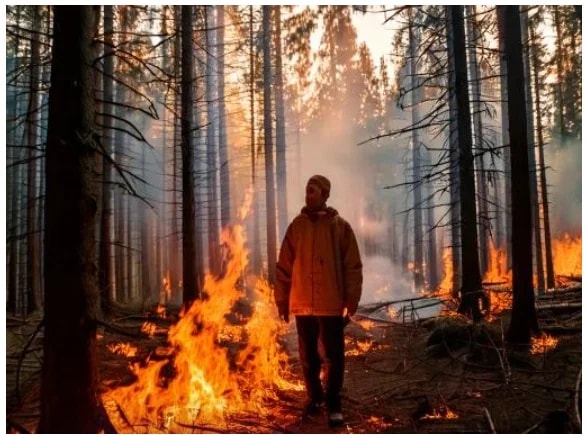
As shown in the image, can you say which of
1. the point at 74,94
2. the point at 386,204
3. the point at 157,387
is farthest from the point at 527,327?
the point at 386,204

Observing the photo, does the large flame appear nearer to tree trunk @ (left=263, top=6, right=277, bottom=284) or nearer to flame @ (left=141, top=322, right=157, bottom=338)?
flame @ (left=141, top=322, right=157, bottom=338)

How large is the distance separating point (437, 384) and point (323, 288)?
8.66ft

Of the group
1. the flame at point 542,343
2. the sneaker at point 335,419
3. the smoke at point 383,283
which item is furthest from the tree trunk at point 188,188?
the smoke at point 383,283

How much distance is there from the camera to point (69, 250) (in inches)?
149

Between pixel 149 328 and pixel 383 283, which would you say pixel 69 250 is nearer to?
pixel 149 328

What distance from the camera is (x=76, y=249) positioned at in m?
3.80

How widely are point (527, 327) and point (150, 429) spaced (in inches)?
229

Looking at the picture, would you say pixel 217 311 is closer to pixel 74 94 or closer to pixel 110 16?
pixel 74 94

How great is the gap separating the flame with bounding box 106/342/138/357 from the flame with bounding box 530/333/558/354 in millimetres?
6483

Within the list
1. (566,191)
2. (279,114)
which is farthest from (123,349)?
(566,191)

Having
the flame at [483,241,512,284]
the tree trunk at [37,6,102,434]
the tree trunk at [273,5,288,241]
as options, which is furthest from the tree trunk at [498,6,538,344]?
the tree trunk at [273,5,288,241]

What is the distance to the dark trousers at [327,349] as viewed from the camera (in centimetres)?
468

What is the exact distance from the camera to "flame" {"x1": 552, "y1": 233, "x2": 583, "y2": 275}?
19.9 meters

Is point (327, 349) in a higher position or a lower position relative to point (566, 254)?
lower
